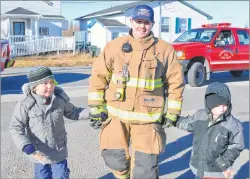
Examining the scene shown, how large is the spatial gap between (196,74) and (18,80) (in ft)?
18.5

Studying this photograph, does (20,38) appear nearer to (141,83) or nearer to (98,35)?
(98,35)

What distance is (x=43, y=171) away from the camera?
312cm

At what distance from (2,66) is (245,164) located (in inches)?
271

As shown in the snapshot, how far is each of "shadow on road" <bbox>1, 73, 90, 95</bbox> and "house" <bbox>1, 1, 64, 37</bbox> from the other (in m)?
13.4

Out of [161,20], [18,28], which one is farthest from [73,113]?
[161,20]

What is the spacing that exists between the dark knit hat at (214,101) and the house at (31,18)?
2310 centimetres

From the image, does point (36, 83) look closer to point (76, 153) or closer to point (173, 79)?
point (173, 79)

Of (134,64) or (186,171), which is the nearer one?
(134,64)

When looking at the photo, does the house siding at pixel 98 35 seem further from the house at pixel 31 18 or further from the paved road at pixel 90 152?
the paved road at pixel 90 152

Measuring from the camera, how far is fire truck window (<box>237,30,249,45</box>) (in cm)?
1118

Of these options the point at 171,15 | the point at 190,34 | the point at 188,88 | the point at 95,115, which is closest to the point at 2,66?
the point at 188,88

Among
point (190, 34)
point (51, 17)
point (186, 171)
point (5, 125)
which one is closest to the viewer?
point (186, 171)

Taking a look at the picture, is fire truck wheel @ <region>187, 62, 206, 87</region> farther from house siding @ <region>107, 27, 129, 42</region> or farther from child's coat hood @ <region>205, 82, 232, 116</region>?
house siding @ <region>107, 27, 129, 42</region>

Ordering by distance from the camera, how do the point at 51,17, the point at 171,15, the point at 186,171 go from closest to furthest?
the point at 186,171 → the point at 51,17 → the point at 171,15
